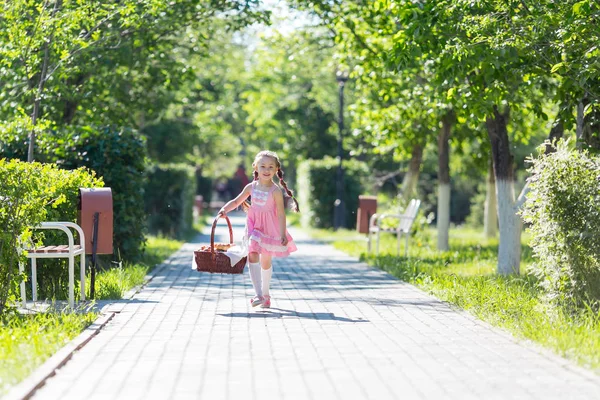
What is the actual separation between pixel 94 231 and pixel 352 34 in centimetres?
1034

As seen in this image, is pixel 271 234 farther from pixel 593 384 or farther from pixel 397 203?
pixel 397 203

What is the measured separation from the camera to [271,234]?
11.1m

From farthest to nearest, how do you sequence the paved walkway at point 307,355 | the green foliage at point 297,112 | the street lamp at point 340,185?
the green foliage at point 297,112
the street lamp at point 340,185
the paved walkway at point 307,355

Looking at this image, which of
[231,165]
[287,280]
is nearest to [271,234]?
[287,280]

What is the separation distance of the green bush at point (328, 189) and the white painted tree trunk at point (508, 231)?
62.2ft

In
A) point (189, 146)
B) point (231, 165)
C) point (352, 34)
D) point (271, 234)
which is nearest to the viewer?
point (271, 234)

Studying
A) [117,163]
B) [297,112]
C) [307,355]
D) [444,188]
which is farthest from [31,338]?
[297,112]

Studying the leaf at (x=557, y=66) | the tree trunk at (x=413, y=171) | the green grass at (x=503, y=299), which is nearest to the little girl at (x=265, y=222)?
the green grass at (x=503, y=299)

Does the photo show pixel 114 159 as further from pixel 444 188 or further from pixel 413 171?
pixel 413 171

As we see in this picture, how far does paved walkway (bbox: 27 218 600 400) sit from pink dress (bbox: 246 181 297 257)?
2.04 ft

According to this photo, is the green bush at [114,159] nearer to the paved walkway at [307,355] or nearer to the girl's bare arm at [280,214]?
the paved walkway at [307,355]

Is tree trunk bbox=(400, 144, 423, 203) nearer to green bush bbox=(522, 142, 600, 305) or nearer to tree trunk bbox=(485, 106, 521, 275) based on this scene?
tree trunk bbox=(485, 106, 521, 275)

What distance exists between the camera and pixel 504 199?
15789 millimetres

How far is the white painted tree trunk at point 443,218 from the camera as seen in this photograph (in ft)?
72.3
